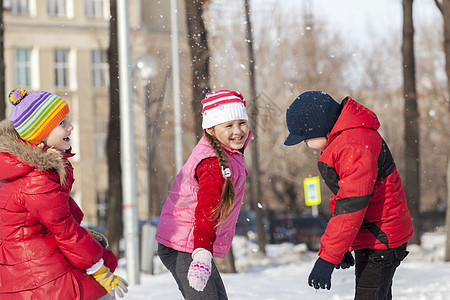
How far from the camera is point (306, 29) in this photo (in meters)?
14.6

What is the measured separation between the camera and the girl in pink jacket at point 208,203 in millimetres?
3330

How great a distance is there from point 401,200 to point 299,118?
0.64 meters

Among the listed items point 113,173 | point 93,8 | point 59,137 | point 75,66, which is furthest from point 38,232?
point 93,8

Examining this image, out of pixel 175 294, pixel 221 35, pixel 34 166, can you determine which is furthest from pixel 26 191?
pixel 221 35

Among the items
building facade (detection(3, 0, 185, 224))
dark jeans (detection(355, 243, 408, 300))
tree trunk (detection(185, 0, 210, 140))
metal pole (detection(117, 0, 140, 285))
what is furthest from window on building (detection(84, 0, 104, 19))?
dark jeans (detection(355, 243, 408, 300))

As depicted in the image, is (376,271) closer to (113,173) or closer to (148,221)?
(148,221)

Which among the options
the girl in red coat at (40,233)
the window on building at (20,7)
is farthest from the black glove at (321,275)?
the window on building at (20,7)

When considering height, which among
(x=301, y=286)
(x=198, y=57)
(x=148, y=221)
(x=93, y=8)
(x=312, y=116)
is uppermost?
(x=93, y=8)

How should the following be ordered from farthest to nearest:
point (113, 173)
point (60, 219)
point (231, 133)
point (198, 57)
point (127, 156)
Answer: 1. point (113, 173)
2. point (198, 57)
3. point (127, 156)
4. point (231, 133)
5. point (60, 219)

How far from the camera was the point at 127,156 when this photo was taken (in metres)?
9.21

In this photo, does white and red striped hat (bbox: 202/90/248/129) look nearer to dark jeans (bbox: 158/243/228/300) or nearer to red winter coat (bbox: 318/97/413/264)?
red winter coat (bbox: 318/97/413/264)

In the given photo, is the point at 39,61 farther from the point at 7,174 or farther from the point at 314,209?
the point at 7,174

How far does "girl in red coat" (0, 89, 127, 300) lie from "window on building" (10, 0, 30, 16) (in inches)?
1367

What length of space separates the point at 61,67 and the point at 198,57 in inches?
1075
